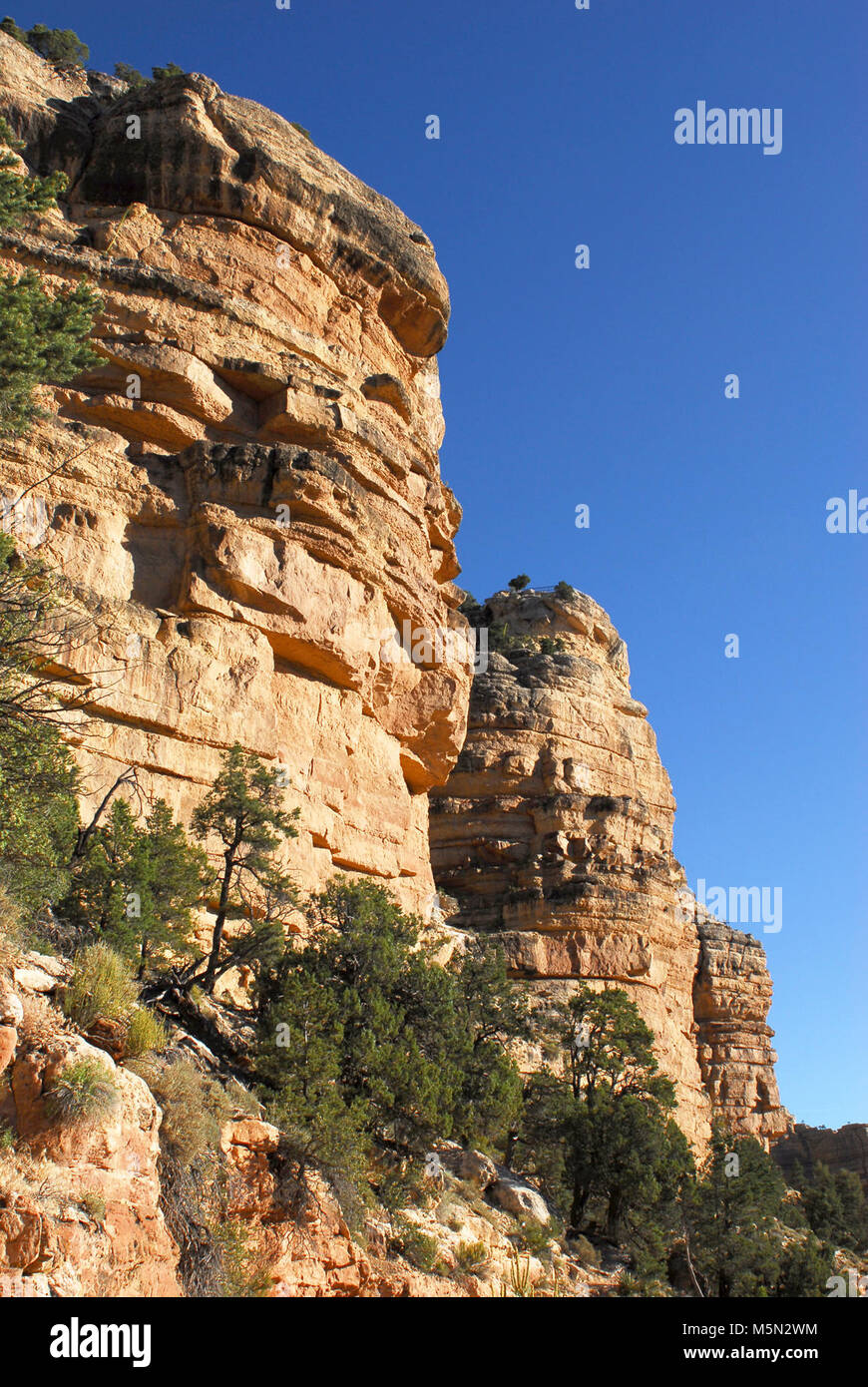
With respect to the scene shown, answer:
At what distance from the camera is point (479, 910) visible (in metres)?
44.8

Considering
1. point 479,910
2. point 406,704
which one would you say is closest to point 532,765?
point 479,910

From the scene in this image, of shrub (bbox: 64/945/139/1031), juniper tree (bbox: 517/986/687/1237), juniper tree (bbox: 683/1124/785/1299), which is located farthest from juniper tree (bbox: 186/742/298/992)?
juniper tree (bbox: 683/1124/785/1299)

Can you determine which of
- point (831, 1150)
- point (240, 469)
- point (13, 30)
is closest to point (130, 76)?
point (13, 30)

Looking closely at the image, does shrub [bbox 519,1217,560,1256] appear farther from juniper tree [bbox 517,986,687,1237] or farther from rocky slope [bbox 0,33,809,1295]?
juniper tree [bbox 517,986,687,1237]

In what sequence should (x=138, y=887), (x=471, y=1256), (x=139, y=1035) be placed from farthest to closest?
(x=138, y=887)
(x=471, y=1256)
(x=139, y=1035)

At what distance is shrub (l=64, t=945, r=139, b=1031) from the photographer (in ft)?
37.0

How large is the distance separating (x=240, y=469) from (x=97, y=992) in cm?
1871

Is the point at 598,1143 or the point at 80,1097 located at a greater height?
the point at 80,1097

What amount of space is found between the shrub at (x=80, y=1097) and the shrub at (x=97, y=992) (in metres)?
1.16

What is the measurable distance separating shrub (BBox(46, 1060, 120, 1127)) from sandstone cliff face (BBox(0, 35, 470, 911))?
13084mm

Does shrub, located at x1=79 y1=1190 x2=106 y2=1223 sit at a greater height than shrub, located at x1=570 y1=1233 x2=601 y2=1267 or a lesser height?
greater

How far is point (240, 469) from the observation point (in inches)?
1105

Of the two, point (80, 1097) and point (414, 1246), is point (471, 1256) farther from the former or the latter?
point (80, 1097)

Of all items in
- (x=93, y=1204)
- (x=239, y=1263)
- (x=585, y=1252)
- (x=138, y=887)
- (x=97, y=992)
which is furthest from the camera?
(x=585, y=1252)
